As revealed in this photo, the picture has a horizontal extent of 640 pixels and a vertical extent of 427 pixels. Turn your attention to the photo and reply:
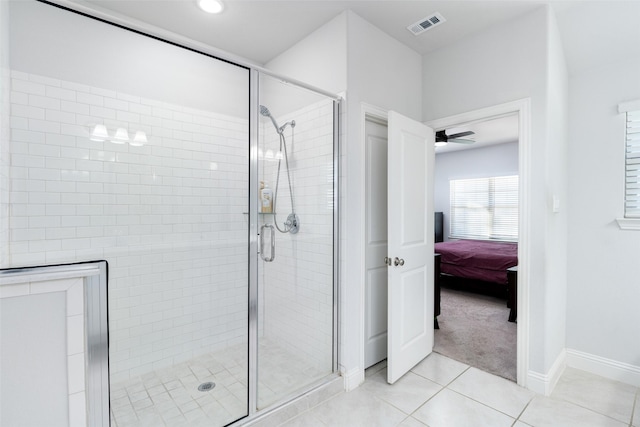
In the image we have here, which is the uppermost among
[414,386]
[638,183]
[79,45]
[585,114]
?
[79,45]

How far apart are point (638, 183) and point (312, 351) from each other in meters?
2.83

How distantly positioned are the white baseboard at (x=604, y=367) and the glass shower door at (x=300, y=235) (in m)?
2.08

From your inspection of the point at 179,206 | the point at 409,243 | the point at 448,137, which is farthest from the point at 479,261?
the point at 179,206

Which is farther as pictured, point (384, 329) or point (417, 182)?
point (384, 329)

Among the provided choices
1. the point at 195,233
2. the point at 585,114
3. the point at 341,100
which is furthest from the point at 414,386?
the point at 585,114

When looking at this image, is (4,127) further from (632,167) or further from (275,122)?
(632,167)

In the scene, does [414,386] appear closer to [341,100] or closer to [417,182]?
[417,182]

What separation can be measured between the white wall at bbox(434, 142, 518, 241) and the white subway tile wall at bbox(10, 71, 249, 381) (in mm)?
5964

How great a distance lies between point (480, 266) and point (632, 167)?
2.47 m

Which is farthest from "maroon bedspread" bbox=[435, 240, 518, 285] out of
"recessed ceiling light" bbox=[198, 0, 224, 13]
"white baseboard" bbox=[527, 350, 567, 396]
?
"recessed ceiling light" bbox=[198, 0, 224, 13]

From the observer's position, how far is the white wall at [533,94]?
84.0 inches

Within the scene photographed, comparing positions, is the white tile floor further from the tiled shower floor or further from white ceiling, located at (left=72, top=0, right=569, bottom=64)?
white ceiling, located at (left=72, top=0, right=569, bottom=64)

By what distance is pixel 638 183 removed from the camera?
232 centimetres

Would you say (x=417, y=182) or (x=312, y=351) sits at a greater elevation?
(x=417, y=182)
